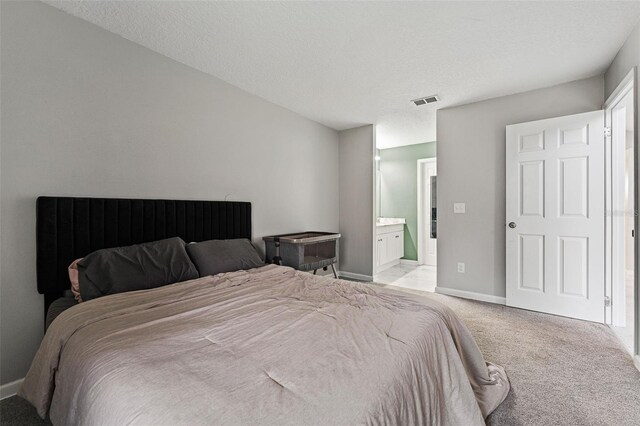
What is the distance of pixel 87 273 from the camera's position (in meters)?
1.71

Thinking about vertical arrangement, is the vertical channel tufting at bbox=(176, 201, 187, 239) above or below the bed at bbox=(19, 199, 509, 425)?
above

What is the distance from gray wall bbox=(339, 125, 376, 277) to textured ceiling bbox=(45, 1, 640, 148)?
125 cm

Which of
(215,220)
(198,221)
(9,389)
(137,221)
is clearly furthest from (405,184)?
(9,389)

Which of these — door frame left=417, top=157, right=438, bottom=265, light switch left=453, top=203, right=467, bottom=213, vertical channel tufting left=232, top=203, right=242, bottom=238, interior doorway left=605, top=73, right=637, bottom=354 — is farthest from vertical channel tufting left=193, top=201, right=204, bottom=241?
door frame left=417, top=157, right=438, bottom=265

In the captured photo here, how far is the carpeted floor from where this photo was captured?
1.52 m

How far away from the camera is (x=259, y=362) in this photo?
38.8 inches

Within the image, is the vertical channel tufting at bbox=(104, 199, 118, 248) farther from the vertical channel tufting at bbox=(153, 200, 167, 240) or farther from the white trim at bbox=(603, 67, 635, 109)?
the white trim at bbox=(603, 67, 635, 109)

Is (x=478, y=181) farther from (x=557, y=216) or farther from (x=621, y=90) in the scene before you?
(x=621, y=90)

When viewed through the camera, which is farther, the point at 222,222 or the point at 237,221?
the point at 237,221

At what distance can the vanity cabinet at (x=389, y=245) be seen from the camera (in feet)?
15.7

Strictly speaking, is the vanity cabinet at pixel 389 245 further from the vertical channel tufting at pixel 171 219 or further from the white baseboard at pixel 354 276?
the vertical channel tufting at pixel 171 219

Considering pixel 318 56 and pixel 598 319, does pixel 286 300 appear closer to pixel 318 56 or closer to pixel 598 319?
pixel 318 56

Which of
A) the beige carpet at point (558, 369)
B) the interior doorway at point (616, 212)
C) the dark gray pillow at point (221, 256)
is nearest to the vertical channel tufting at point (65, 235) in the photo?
the dark gray pillow at point (221, 256)

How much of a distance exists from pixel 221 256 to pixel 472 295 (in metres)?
3.02
